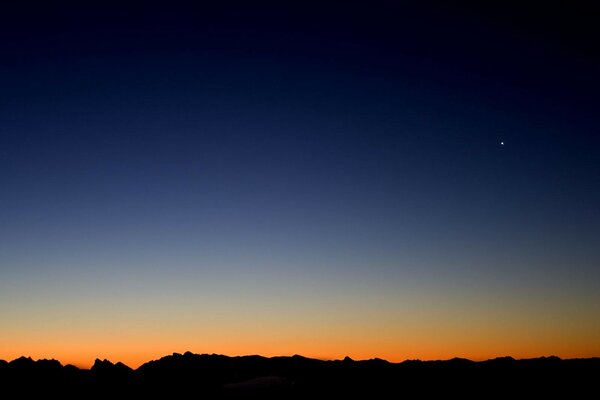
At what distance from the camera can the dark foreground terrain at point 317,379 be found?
150 ft

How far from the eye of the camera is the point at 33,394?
47844 millimetres

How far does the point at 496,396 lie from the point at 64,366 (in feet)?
150

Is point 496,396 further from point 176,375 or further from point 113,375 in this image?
point 113,375

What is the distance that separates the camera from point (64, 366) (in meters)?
56.5

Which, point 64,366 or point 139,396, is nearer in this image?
point 139,396

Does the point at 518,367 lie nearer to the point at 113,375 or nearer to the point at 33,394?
the point at 113,375

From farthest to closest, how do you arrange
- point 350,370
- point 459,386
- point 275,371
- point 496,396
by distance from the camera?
point 275,371 < point 350,370 < point 459,386 < point 496,396

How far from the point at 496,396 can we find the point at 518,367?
41.3 feet

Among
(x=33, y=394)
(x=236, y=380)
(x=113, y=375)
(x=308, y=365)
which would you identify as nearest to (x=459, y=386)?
(x=308, y=365)

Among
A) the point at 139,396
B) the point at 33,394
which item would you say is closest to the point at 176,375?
the point at 139,396

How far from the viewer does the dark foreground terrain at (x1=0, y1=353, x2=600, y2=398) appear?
45719mm

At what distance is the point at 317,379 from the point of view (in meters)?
53.1

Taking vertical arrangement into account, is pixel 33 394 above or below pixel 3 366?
below

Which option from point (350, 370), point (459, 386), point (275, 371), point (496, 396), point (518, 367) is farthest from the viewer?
point (275, 371)
